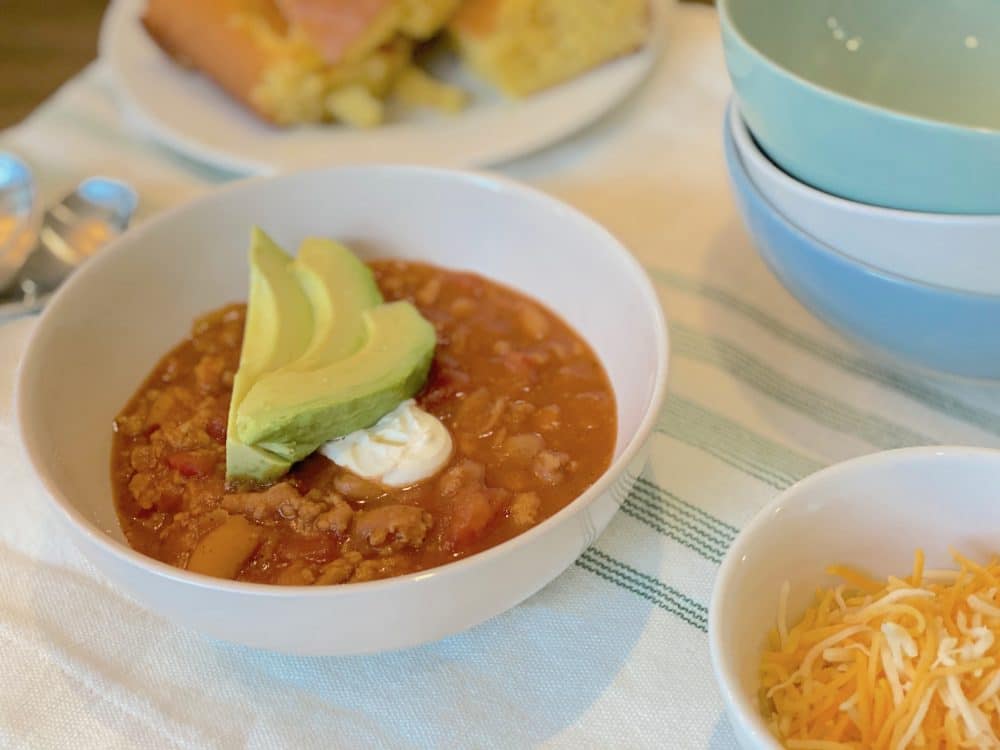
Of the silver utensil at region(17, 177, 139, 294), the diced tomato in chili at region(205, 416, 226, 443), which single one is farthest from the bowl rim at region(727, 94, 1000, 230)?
the silver utensil at region(17, 177, 139, 294)

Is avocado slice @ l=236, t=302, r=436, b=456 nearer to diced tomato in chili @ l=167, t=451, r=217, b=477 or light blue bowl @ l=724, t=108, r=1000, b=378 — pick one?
diced tomato in chili @ l=167, t=451, r=217, b=477

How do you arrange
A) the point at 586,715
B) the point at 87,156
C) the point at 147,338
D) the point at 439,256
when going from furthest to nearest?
the point at 87,156
the point at 439,256
the point at 147,338
the point at 586,715

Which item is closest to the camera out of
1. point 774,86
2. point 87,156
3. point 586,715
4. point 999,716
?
point 999,716

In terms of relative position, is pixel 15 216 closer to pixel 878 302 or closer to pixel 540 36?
pixel 540 36

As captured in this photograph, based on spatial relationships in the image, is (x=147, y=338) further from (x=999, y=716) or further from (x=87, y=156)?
(x=999, y=716)

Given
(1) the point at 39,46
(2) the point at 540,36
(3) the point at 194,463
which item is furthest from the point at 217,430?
(1) the point at 39,46

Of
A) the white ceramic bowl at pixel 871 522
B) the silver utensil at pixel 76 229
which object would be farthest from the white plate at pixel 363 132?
the white ceramic bowl at pixel 871 522

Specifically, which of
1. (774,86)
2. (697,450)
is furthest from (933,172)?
(697,450)
